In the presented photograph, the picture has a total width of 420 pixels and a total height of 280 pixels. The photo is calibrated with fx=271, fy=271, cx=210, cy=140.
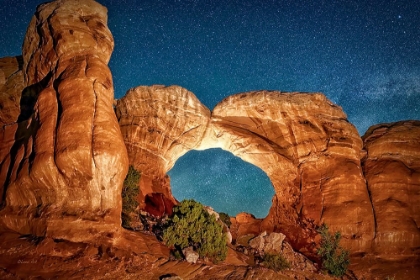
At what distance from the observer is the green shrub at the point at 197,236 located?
54.4 feet

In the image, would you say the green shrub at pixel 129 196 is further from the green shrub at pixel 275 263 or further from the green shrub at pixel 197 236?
the green shrub at pixel 275 263

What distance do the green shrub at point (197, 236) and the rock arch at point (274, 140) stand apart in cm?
1143

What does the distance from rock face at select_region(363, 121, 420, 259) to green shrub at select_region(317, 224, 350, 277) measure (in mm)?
3186

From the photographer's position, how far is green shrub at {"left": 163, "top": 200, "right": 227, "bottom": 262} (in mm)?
16578

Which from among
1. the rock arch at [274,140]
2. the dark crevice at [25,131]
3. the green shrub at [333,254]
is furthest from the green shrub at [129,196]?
the green shrub at [333,254]

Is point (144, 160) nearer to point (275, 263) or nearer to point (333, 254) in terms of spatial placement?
point (275, 263)

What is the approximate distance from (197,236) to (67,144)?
9.31m

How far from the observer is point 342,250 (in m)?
21.1

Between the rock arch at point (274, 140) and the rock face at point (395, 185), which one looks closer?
the rock face at point (395, 185)

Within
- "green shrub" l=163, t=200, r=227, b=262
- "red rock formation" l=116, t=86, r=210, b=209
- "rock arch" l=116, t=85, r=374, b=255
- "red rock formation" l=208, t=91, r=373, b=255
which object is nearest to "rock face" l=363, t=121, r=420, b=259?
"red rock formation" l=208, t=91, r=373, b=255

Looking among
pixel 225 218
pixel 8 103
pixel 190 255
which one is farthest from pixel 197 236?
pixel 8 103

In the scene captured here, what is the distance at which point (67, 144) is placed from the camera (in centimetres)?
1500

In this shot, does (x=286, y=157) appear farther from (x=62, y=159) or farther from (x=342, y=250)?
(x=62, y=159)

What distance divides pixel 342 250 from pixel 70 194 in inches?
783
